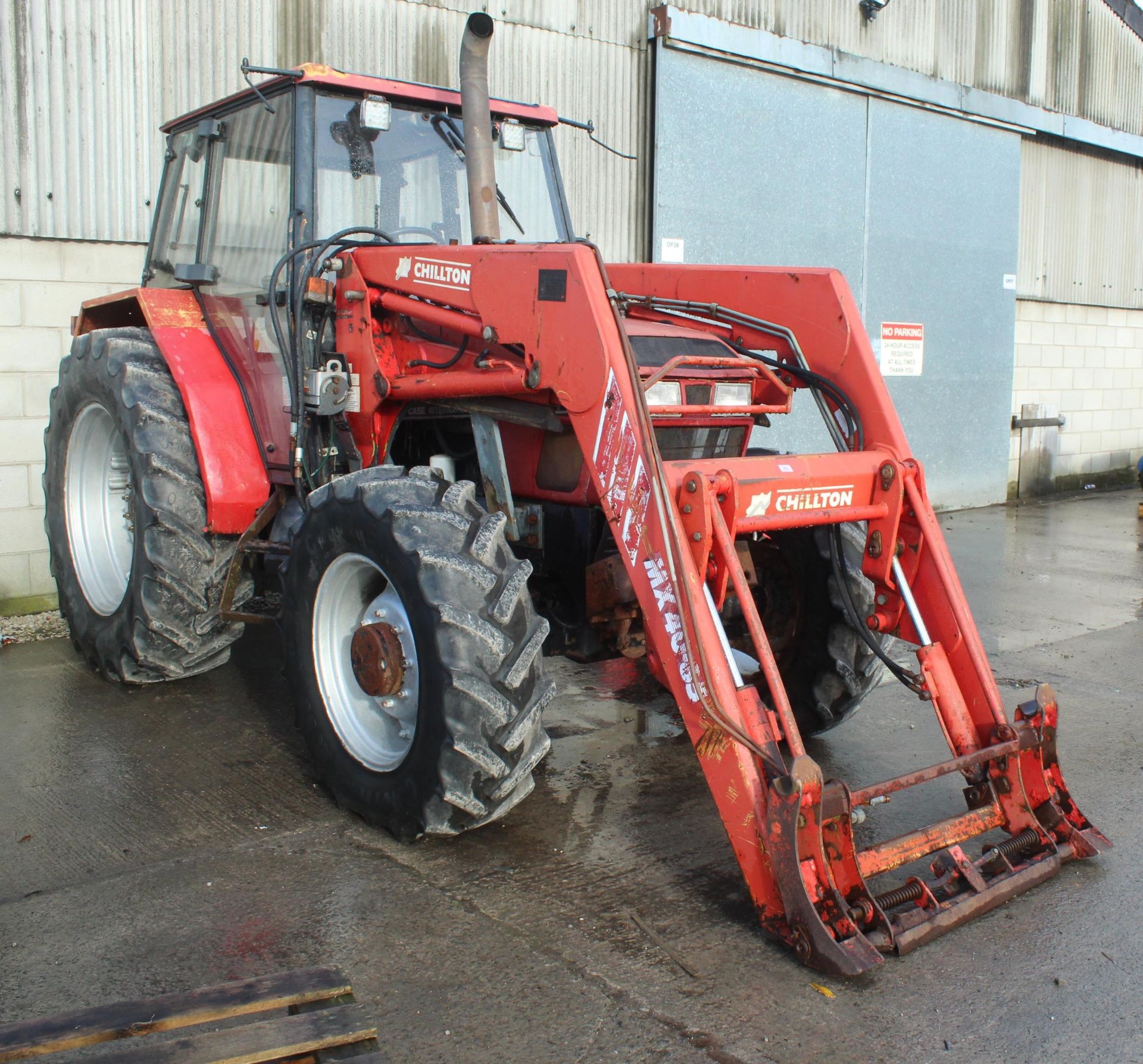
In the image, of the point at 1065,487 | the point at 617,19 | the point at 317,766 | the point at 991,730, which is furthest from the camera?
the point at 1065,487

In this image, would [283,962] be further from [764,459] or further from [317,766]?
[764,459]

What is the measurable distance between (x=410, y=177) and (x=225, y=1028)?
10.6ft

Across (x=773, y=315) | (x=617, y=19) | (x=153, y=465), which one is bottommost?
(x=153, y=465)

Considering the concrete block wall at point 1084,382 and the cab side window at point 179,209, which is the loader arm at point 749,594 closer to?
the cab side window at point 179,209

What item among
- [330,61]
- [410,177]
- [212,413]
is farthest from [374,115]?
[330,61]

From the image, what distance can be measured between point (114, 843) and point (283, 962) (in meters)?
1.02

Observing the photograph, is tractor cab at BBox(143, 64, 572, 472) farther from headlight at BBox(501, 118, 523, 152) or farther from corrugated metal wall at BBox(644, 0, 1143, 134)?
corrugated metal wall at BBox(644, 0, 1143, 134)

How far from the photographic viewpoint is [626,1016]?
2814mm

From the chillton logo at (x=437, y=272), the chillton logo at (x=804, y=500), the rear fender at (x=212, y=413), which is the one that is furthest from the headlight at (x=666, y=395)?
the rear fender at (x=212, y=413)

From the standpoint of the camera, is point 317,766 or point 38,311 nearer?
point 317,766

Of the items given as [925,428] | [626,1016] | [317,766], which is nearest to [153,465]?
[317,766]

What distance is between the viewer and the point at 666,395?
404 centimetres

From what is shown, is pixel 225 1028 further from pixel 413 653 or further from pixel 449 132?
pixel 449 132

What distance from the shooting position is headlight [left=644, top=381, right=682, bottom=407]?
157 inches
